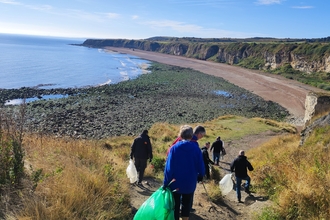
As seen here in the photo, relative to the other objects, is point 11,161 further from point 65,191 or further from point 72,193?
point 72,193

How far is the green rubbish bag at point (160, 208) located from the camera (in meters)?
3.88

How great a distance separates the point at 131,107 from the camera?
3441 cm

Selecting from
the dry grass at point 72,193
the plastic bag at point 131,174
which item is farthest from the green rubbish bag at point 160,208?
the plastic bag at point 131,174

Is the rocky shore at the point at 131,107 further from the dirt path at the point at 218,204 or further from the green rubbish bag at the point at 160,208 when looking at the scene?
the green rubbish bag at the point at 160,208

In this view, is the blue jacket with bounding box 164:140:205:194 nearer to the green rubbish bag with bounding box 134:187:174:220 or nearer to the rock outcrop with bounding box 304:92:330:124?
the green rubbish bag with bounding box 134:187:174:220

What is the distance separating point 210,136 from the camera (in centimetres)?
1978

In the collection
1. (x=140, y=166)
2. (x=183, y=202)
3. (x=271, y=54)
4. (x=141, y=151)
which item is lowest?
(x=140, y=166)

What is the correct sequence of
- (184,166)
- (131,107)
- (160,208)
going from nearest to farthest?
(160,208) < (184,166) < (131,107)

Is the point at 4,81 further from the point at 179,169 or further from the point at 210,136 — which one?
the point at 179,169

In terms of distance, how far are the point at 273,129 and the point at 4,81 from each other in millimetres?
44581

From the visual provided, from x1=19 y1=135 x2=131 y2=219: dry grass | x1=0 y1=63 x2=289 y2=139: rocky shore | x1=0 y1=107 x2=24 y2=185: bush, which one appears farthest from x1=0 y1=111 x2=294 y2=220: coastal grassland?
x1=0 y1=63 x2=289 y2=139: rocky shore

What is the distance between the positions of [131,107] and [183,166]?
3063cm

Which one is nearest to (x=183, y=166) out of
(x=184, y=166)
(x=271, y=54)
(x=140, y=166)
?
(x=184, y=166)

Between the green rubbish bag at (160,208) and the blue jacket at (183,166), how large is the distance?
0.67 ft
